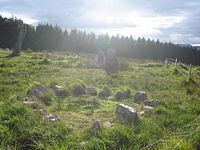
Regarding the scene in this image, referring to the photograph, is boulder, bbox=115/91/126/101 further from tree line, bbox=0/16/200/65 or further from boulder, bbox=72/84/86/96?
tree line, bbox=0/16/200/65

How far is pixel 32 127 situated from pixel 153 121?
3.20 m

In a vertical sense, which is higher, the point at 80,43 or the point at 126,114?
the point at 80,43

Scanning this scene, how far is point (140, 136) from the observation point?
3.65 meters

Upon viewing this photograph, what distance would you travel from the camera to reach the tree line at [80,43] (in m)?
42.1

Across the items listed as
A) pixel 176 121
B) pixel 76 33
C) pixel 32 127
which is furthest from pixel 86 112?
pixel 76 33

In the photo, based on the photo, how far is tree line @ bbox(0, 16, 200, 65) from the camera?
4206cm

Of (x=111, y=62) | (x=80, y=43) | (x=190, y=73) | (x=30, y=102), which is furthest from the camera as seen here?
(x=80, y=43)

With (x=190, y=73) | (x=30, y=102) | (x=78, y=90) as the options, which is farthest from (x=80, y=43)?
(x=30, y=102)

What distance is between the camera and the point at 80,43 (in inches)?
2159

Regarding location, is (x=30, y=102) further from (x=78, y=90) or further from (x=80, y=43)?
(x=80, y=43)

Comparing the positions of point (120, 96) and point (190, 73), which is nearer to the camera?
point (120, 96)

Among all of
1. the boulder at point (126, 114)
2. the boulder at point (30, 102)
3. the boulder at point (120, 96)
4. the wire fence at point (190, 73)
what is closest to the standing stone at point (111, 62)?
the wire fence at point (190, 73)

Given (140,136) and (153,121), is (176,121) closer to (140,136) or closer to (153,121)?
(153,121)

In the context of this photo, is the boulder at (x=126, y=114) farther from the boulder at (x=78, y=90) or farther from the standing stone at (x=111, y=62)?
the standing stone at (x=111, y=62)
